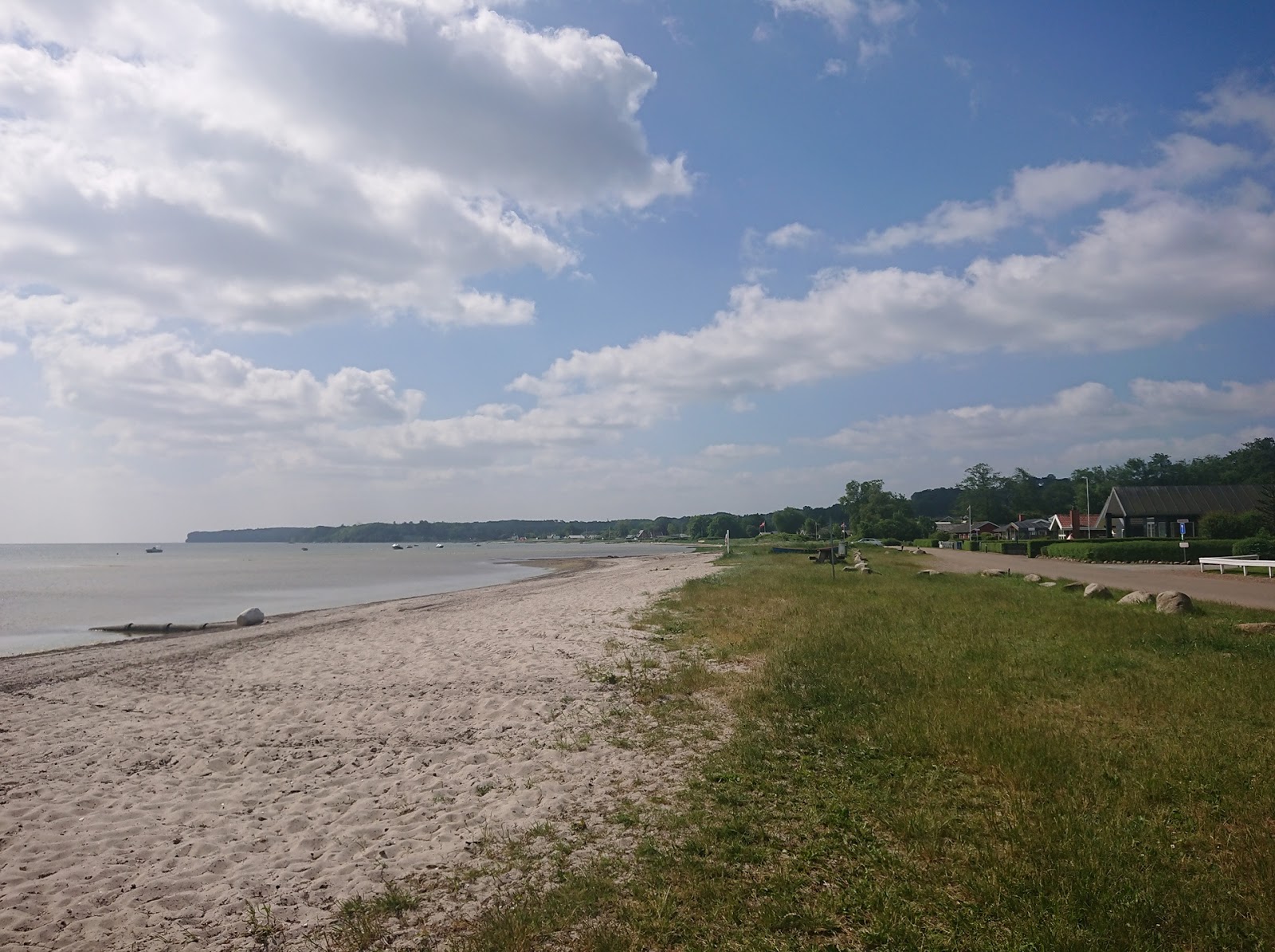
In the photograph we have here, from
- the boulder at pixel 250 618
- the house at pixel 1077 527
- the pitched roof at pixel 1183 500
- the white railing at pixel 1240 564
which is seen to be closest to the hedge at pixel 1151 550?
the white railing at pixel 1240 564

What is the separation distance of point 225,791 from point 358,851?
254 centimetres

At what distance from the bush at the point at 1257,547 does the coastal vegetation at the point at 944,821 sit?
32.5 m

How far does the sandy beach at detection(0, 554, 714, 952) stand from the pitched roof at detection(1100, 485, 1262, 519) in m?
64.0

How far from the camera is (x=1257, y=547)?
123 ft

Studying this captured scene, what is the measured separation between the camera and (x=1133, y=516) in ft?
207

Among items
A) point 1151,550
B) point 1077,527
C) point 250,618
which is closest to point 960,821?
point 250,618

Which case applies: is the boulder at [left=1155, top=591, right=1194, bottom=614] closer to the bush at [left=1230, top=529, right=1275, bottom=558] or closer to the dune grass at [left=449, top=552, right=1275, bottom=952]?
the dune grass at [left=449, top=552, right=1275, bottom=952]

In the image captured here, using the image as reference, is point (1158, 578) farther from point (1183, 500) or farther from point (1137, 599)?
point (1183, 500)

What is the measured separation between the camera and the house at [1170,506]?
60375 millimetres

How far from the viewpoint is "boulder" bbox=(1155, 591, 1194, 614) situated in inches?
638

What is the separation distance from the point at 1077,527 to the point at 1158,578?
6098cm

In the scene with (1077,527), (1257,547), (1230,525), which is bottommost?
(1077,527)

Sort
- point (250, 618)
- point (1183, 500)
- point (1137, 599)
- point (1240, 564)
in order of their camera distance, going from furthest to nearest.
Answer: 1. point (1183, 500)
2. point (1240, 564)
3. point (250, 618)
4. point (1137, 599)

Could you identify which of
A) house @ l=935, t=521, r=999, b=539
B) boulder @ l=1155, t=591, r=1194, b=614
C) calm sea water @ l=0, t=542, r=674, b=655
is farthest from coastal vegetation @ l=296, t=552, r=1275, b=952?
house @ l=935, t=521, r=999, b=539
